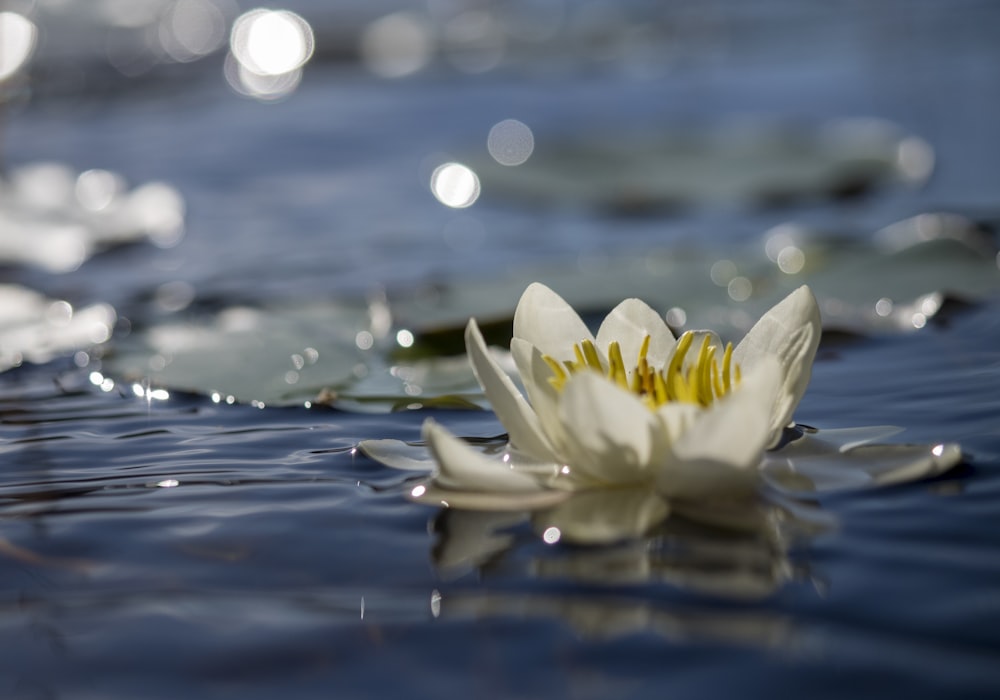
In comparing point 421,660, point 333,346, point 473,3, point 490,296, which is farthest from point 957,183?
point 473,3

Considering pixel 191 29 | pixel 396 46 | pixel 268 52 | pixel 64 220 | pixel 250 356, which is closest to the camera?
pixel 250 356

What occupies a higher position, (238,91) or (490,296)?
(238,91)

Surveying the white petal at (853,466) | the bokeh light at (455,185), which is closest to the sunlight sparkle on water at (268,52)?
the bokeh light at (455,185)

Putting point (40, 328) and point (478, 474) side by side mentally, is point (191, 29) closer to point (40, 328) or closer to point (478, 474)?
point (40, 328)

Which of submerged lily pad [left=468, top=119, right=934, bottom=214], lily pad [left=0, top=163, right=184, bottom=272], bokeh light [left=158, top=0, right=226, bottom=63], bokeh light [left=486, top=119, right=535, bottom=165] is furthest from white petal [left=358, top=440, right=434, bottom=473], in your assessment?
bokeh light [left=158, top=0, right=226, bottom=63]

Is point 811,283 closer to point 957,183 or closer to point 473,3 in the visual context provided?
point 957,183

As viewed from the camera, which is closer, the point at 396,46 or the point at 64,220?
the point at 64,220

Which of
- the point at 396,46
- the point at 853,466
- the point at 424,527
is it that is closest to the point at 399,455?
the point at 424,527
